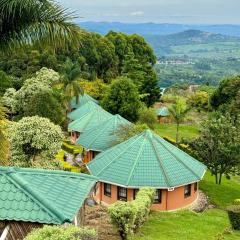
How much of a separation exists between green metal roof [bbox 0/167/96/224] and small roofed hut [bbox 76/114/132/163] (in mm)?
27406

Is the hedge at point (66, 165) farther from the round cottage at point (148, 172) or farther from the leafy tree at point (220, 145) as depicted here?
the leafy tree at point (220, 145)

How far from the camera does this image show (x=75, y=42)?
50.5 ft

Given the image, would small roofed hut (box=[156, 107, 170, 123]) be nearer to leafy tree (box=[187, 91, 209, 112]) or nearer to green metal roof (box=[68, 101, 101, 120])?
leafy tree (box=[187, 91, 209, 112])

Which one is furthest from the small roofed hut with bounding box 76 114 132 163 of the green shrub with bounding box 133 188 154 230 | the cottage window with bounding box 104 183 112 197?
the green shrub with bounding box 133 188 154 230

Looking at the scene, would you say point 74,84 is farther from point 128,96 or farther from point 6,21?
point 6,21

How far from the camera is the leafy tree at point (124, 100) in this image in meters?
58.4

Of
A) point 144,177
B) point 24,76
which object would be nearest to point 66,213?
point 144,177

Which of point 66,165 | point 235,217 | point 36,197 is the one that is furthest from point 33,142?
point 36,197

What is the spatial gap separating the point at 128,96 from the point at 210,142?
23886 millimetres

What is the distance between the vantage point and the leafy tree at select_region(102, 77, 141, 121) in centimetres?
5838

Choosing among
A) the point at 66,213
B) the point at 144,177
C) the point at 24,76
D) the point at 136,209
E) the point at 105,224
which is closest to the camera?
the point at 66,213

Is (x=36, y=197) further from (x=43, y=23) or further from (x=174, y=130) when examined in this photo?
(x=174, y=130)

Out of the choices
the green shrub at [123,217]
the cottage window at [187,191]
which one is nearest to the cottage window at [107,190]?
the cottage window at [187,191]

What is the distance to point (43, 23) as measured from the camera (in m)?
15.4
